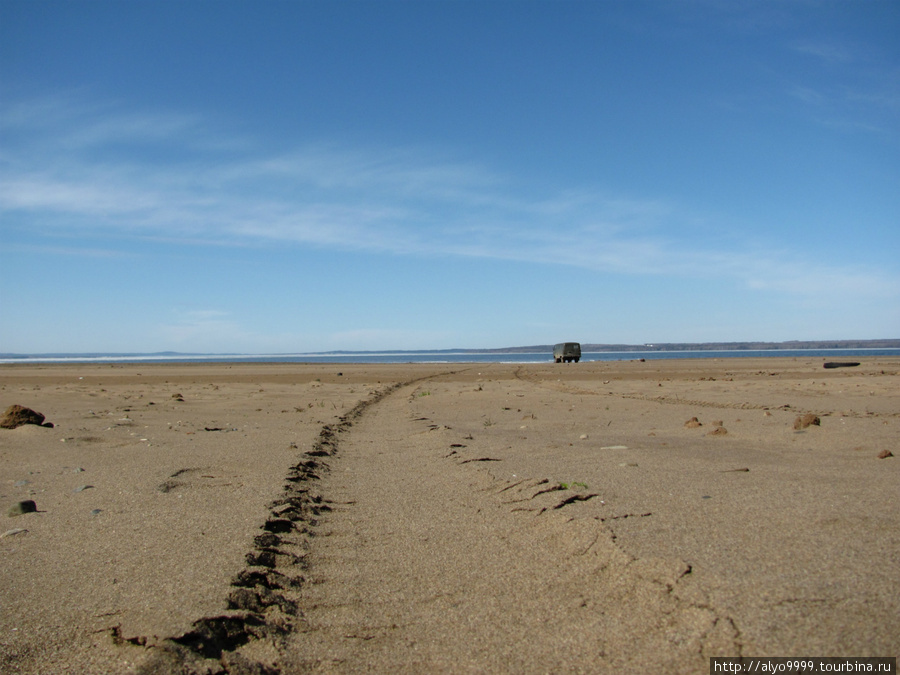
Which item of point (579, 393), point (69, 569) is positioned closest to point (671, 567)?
point (69, 569)

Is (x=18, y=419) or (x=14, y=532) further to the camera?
(x=18, y=419)

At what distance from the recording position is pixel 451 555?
139 inches

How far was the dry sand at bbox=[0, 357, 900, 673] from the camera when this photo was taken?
7.98 feet

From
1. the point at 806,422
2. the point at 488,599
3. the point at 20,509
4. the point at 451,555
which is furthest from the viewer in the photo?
the point at 806,422

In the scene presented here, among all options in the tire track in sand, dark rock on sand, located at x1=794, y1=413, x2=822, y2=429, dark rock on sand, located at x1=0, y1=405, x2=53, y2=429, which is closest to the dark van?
dark rock on sand, located at x1=794, y1=413, x2=822, y2=429

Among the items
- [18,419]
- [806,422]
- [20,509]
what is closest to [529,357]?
Result: [806,422]

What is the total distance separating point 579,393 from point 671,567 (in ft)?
42.9

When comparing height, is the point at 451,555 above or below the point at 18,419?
below

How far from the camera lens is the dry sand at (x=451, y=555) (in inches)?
95.8

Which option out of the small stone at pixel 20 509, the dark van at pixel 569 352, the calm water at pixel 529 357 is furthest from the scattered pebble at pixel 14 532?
the calm water at pixel 529 357

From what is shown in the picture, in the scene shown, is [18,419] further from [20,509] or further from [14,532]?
[14,532]

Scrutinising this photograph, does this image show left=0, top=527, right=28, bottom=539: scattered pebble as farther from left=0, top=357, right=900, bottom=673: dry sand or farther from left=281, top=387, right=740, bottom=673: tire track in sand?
left=281, top=387, right=740, bottom=673: tire track in sand

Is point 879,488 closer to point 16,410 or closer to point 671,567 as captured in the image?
point 671,567

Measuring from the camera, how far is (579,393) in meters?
15.9
